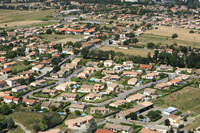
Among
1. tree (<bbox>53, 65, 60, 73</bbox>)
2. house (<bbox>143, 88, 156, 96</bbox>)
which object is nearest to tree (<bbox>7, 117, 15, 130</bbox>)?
house (<bbox>143, 88, 156, 96</bbox>)

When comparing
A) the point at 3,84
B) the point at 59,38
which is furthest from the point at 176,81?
the point at 59,38

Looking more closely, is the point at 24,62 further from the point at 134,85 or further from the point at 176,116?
the point at 176,116


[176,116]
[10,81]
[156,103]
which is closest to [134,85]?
[156,103]

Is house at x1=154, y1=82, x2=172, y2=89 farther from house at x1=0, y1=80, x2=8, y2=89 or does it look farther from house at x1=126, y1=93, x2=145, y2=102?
house at x1=0, y1=80, x2=8, y2=89

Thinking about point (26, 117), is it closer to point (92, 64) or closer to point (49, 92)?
point (49, 92)

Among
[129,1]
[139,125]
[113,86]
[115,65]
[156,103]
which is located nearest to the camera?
[139,125]
